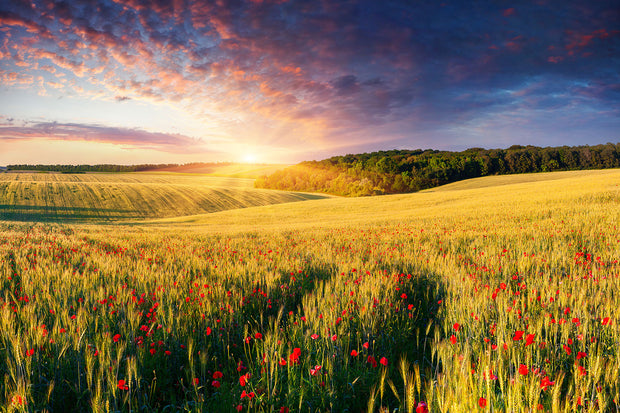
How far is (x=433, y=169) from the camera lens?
86438 mm

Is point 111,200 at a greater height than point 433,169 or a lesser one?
lesser

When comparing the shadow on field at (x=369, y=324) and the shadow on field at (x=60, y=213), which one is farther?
the shadow on field at (x=60, y=213)

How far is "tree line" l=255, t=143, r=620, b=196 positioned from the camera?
80.4m

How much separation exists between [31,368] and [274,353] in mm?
1587

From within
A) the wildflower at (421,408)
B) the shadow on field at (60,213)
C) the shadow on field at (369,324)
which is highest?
the wildflower at (421,408)

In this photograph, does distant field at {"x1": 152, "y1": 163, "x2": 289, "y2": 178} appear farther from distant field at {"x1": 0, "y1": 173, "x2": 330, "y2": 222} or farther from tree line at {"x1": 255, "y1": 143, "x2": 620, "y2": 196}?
distant field at {"x1": 0, "y1": 173, "x2": 330, "y2": 222}

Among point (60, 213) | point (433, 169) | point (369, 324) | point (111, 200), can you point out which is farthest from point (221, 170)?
point (369, 324)

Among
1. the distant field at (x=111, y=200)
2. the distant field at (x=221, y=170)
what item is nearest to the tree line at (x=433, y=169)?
the distant field at (x=111, y=200)

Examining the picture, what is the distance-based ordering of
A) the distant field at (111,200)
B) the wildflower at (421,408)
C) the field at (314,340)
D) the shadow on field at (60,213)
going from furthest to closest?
the distant field at (111,200) → the shadow on field at (60,213) → the field at (314,340) → the wildflower at (421,408)

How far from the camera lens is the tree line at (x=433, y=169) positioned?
80.4 metres

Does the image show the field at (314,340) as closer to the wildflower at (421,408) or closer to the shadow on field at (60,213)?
the wildflower at (421,408)

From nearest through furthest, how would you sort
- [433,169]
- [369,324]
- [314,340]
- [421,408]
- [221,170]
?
[421,408]
[314,340]
[369,324]
[433,169]
[221,170]

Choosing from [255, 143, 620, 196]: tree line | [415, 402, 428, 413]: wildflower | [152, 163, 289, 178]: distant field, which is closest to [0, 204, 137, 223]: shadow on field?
[415, 402, 428, 413]: wildflower

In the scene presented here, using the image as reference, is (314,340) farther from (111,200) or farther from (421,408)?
(111,200)
